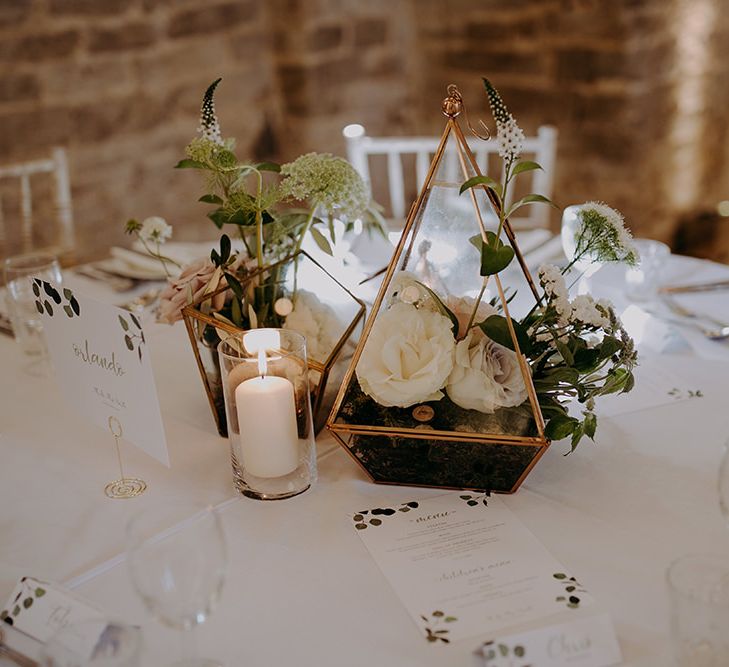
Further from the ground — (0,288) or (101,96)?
(101,96)

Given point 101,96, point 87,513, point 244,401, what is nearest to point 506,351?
point 244,401

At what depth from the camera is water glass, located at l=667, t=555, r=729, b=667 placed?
0.72m

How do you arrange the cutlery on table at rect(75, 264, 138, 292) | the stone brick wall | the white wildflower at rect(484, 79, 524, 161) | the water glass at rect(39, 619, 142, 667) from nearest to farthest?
the water glass at rect(39, 619, 142, 667)
the white wildflower at rect(484, 79, 524, 161)
the cutlery on table at rect(75, 264, 138, 292)
the stone brick wall

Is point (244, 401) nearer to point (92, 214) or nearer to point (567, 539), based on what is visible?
point (567, 539)

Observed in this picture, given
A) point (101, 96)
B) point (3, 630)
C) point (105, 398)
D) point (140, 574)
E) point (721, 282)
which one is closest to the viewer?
point (140, 574)

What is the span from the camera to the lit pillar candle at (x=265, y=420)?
3.46ft

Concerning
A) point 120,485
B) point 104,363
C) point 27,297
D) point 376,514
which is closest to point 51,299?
point 104,363

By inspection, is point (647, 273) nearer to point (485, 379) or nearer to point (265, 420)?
point (485, 379)

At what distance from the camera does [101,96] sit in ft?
9.73

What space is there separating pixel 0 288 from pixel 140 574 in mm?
1402

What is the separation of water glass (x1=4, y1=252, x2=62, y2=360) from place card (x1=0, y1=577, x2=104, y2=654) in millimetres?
661

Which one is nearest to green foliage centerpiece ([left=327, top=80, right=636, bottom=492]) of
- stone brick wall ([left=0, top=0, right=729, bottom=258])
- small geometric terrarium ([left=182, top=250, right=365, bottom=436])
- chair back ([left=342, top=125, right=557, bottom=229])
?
small geometric terrarium ([left=182, top=250, right=365, bottom=436])

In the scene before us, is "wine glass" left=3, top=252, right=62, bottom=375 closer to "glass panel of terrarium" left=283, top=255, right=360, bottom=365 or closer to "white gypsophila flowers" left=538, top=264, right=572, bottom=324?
"glass panel of terrarium" left=283, top=255, right=360, bottom=365

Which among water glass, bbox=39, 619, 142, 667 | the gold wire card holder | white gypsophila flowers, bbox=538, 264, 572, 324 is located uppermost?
white gypsophila flowers, bbox=538, 264, 572, 324
